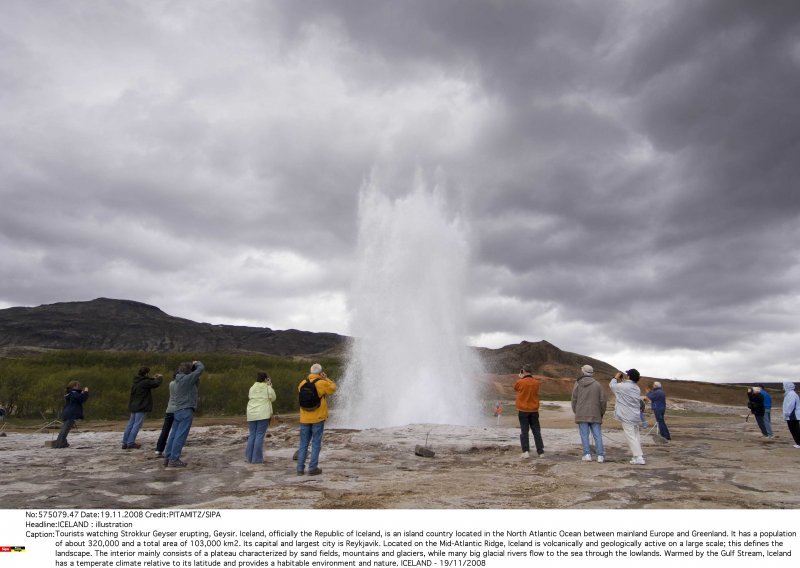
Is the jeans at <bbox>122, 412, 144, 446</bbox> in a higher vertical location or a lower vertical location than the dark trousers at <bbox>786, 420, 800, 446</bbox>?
lower

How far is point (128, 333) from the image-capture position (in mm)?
147875

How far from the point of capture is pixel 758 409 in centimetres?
1282

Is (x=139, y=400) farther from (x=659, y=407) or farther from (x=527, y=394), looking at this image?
(x=659, y=407)

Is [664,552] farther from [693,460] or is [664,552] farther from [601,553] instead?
[693,460]

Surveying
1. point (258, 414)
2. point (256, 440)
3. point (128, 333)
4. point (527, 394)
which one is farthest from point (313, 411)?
point (128, 333)

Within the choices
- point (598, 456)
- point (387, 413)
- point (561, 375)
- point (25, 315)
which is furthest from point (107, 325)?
point (598, 456)

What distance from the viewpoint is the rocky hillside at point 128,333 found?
13962cm

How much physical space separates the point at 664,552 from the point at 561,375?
79127mm

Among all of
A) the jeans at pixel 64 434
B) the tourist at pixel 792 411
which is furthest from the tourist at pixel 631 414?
the jeans at pixel 64 434

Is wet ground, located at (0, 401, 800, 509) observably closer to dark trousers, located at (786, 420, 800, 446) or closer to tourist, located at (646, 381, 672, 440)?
dark trousers, located at (786, 420, 800, 446)

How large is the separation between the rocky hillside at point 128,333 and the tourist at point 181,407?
139m

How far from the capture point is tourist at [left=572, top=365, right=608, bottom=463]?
8.14 m

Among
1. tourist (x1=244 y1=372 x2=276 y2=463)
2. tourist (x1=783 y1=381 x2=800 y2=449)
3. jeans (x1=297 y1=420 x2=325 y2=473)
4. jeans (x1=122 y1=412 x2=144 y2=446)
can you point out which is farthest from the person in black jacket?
tourist (x1=783 y1=381 x2=800 y2=449)

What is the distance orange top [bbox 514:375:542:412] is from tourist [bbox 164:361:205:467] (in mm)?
5374
